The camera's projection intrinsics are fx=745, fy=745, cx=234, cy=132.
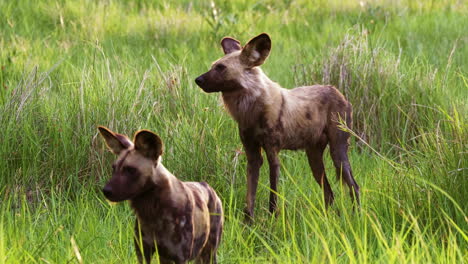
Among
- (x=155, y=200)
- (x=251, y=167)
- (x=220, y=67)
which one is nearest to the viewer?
(x=155, y=200)

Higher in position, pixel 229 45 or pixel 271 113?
pixel 229 45

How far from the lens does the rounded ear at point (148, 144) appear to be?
3205mm

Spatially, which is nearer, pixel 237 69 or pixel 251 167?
pixel 237 69

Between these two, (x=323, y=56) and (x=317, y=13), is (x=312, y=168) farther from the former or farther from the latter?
(x=317, y=13)

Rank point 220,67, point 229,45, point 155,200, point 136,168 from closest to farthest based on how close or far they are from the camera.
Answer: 1. point 136,168
2. point 155,200
3. point 220,67
4. point 229,45

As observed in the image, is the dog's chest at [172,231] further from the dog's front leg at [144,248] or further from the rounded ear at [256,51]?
the rounded ear at [256,51]

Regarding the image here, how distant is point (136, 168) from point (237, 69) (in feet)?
4.85

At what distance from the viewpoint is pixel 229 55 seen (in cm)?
463

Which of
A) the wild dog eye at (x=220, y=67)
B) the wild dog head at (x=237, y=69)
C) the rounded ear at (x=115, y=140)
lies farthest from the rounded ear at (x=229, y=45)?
the rounded ear at (x=115, y=140)

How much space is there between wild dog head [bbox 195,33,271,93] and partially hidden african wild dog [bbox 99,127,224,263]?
3.51 feet

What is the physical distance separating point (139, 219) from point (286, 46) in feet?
18.4

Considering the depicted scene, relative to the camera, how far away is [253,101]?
15.1 feet

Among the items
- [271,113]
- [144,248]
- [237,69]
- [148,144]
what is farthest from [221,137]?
[148,144]

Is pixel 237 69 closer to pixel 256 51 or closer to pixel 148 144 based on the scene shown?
pixel 256 51
